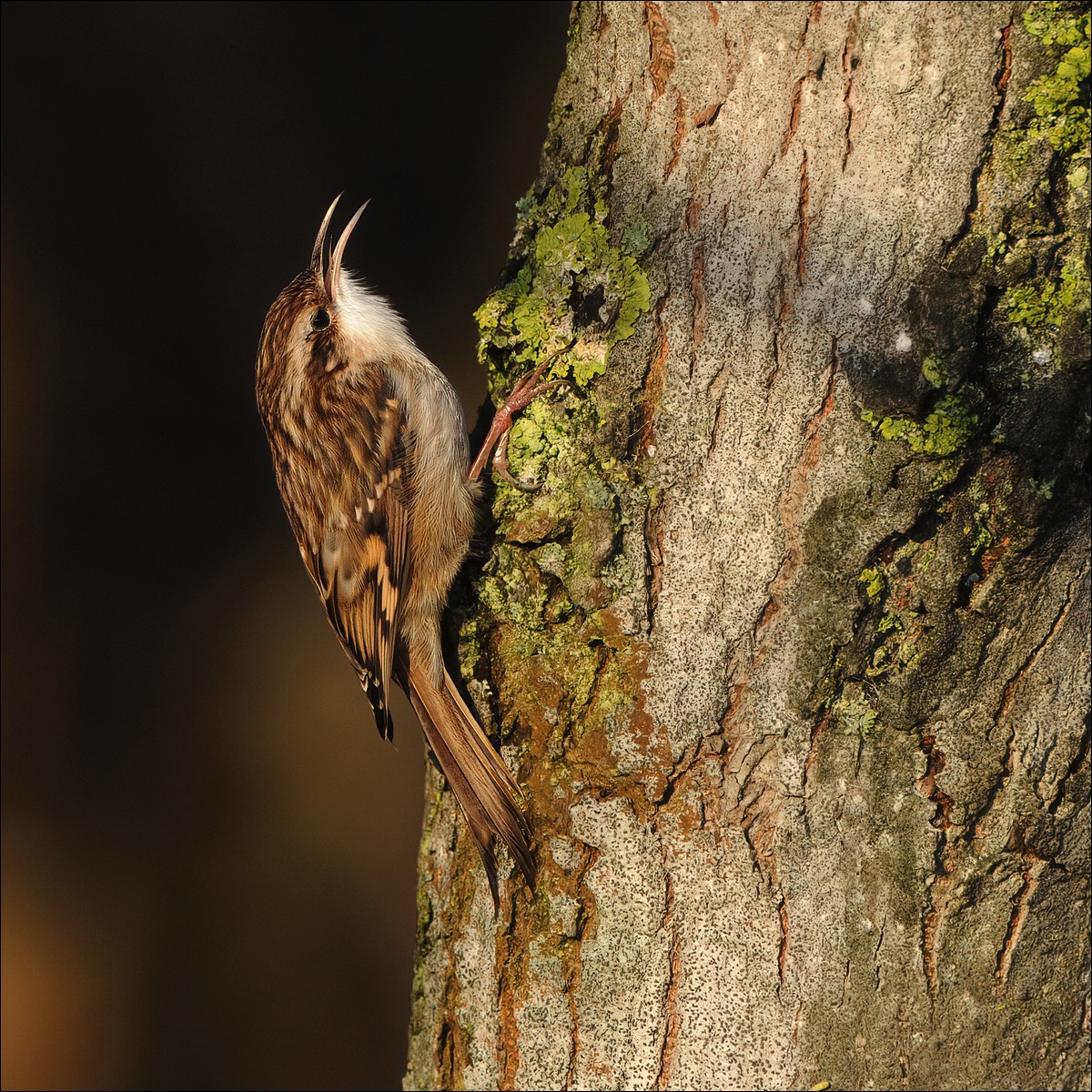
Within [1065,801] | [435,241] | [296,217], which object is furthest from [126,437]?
[1065,801]

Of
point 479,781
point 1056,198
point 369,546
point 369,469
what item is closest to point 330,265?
point 369,469

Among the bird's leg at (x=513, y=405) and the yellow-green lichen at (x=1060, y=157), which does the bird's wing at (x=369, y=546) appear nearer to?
the bird's leg at (x=513, y=405)

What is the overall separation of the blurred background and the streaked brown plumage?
1139 millimetres

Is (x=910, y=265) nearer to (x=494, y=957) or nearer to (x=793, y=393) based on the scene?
(x=793, y=393)

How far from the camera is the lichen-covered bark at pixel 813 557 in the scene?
4.36 feet

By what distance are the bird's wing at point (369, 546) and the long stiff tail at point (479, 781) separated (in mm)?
378

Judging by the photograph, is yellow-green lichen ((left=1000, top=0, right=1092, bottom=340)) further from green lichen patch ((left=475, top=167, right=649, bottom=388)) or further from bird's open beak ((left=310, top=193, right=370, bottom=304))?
bird's open beak ((left=310, top=193, right=370, bottom=304))

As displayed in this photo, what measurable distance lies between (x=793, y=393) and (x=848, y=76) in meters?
0.38

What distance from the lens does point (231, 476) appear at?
3703mm

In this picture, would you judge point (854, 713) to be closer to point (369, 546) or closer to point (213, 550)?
point (369, 546)

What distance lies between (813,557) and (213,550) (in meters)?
2.70

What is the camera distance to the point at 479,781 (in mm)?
1664

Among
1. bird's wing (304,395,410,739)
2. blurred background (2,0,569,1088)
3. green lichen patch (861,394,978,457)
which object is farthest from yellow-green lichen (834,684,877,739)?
blurred background (2,0,569,1088)

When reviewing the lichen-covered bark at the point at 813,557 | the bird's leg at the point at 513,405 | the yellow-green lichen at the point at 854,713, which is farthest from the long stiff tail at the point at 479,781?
the yellow-green lichen at the point at 854,713
